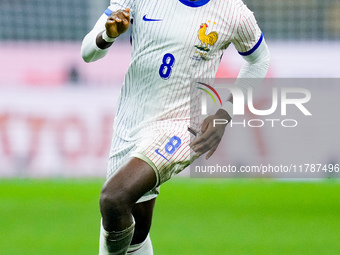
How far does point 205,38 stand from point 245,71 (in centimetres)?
55

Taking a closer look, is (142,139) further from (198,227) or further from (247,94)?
(198,227)

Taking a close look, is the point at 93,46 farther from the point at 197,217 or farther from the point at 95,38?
the point at 197,217

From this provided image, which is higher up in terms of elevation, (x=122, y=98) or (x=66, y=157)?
(x=122, y=98)

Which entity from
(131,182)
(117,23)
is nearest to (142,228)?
(131,182)

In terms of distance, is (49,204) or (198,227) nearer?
(198,227)

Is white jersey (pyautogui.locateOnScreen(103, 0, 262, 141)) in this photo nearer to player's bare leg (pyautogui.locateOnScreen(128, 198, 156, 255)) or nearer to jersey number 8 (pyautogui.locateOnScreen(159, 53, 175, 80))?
jersey number 8 (pyautogui.locateOnScreen(159, 53, 175, 80))

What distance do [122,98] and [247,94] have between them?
0.90 meters

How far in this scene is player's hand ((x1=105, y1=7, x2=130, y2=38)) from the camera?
468 centimetres

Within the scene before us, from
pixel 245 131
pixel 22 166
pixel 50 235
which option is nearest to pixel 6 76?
pixel 22 166

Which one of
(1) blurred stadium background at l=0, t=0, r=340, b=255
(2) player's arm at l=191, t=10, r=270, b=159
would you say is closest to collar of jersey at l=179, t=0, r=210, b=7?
(2) player's arm at l=191, t=10, r=270, b=159

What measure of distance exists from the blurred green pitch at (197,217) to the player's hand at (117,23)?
3.29 meters

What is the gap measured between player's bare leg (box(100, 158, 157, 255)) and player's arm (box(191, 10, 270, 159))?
1.65ft

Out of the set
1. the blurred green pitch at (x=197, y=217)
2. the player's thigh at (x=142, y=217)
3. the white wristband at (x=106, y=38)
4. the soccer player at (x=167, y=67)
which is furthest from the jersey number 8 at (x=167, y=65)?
the blurred green pitch at (x=197, y=217)

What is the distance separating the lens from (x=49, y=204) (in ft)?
36.2
